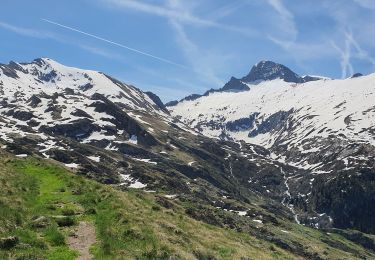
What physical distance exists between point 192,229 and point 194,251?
905 centimetres

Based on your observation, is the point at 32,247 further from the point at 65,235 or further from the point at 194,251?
the point at 194,251

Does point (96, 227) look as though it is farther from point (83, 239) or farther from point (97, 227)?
point (83, 239)

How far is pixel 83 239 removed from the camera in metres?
27.8

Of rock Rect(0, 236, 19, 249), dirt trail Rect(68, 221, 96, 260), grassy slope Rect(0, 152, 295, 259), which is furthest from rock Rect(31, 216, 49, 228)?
rock Rect(0, 236, 19, 249)

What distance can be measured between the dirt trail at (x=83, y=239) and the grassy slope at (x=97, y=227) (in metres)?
0.39

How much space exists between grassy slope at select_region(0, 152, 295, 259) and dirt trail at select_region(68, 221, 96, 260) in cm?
39

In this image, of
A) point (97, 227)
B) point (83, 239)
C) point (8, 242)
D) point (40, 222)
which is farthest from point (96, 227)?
point (8, 242)

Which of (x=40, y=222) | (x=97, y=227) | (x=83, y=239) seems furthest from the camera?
(x=97, y=227)

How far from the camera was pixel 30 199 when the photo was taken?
122 ft

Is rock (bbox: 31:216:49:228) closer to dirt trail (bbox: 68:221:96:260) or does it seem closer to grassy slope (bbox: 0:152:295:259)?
grassy slope (bbox: 0:152:295:259)

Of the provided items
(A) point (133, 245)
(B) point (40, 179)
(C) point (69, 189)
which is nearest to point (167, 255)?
(A) point (133, 245)

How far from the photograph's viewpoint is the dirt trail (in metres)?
25.1

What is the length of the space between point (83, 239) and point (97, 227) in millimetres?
2632

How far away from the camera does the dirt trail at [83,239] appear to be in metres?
25.1
